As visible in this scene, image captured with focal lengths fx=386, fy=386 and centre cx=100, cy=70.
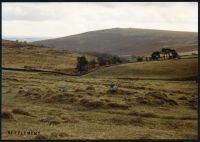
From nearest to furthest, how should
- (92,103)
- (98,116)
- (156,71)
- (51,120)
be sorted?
(51,120) → (98,116) → (92,103) → (156,71)

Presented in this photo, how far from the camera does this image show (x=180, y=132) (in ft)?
67.4

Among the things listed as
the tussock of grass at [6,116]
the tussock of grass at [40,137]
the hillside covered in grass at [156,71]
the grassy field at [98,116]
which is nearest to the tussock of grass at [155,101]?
the grassy field at [98,116]

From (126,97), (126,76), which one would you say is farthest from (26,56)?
(126,97)

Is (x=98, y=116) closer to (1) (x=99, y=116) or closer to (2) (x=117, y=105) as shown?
(1) (x=99, y=116)

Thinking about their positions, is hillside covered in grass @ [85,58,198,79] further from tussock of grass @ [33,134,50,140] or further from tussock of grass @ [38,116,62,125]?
tussock of grass @ [33,134,50,140]

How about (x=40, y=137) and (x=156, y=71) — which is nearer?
(x=40, y=137)

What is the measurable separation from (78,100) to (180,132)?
431 inches

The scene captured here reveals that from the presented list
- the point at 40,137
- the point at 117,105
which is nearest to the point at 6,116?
the point at 40,137

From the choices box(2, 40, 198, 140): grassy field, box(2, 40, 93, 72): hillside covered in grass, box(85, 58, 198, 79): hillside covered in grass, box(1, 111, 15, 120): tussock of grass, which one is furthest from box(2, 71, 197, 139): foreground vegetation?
box(2, 40, 93, 72): hillside covered in grass

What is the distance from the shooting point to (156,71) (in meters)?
67.5

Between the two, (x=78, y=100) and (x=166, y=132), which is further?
(x=78, y=100)

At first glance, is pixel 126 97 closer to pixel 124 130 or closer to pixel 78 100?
pixel 78 100

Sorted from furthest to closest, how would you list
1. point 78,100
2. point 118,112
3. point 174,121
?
1. point 78,100
2. point 118,112
3. point 174,121

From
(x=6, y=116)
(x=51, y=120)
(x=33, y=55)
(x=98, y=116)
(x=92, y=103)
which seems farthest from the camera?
(x=33, y=55)
